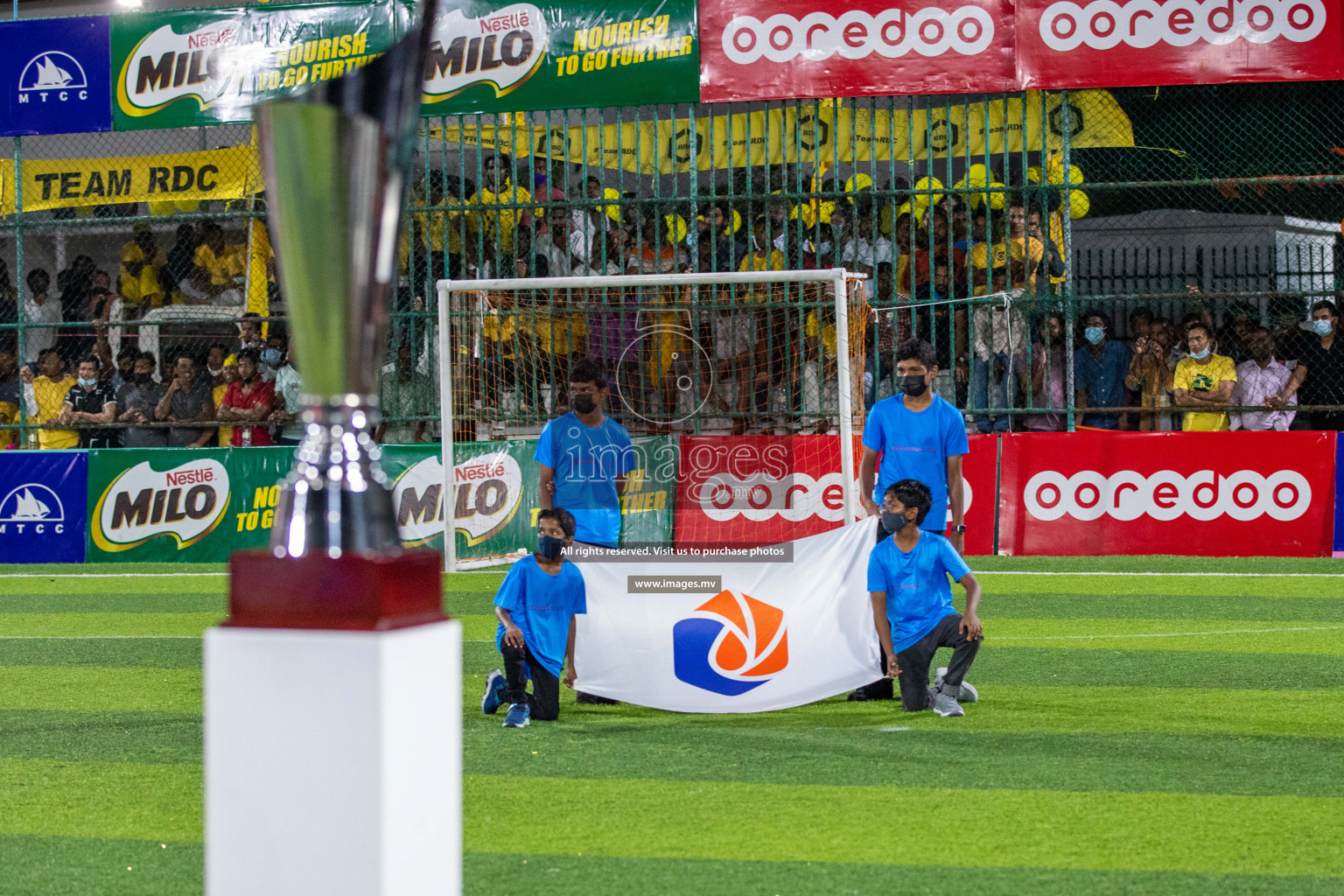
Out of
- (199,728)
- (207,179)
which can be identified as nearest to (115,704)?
(199,728)

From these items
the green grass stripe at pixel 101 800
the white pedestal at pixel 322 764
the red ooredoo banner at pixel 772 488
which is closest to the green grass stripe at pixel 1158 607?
the red ooredoo banner at pixel 772 488

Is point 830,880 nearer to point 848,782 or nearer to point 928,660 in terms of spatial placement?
point 848,782

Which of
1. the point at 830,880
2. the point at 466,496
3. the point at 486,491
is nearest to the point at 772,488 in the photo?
the point at 486,491

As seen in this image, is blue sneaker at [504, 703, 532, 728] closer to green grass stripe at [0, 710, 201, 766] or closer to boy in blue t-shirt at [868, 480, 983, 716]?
green grass stripe at [0, 710, 201, 766]

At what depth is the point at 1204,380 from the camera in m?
13.9

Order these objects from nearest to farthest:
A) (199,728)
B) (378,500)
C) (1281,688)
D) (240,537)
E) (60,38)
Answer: (378,500), (199,728), (1281,688), (240,537), (60,38)

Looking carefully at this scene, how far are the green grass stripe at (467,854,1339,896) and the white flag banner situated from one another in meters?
2.52

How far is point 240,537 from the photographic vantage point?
14727 mm

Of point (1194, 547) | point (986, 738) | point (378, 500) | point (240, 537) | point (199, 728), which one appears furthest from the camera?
point (240, 537)

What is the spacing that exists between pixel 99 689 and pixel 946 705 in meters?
4.53

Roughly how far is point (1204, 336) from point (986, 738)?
8439 millimetres

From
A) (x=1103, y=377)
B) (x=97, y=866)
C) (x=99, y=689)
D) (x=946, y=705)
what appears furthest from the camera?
(x=1103, y=377)

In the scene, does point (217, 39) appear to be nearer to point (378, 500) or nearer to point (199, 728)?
point (199, 728)

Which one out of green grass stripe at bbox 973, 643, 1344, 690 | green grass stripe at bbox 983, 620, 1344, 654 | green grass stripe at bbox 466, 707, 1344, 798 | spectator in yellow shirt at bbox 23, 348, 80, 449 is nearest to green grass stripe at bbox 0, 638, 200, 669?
green grass stripe at bbox 466, 707, 1344, 798
